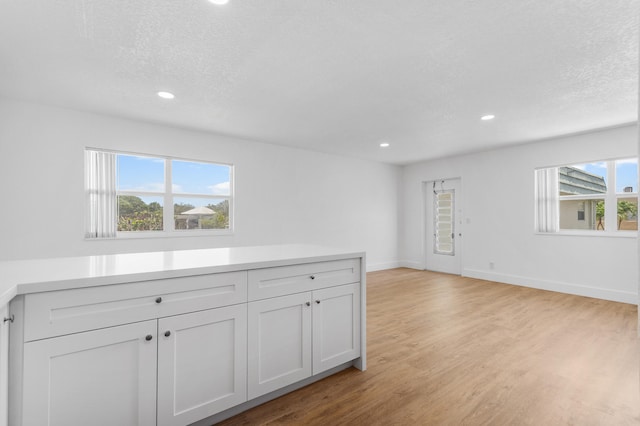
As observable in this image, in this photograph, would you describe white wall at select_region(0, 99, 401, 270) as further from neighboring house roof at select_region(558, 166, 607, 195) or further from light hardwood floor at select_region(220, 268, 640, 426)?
neighboring house roof at select_region(558, 166, 607, 195)

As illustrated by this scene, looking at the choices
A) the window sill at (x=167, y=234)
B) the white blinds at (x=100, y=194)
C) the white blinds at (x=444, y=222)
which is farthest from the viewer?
the white blinds at (x=444, y=222)

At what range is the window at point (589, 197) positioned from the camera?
4531mm

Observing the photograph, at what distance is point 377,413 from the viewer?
1905 millimetres

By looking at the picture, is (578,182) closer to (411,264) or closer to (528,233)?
(528,233)

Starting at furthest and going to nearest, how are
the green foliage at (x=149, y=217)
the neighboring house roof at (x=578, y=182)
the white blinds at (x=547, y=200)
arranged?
the white blinds at (x=547, y=200) → the neighboring house roof at (x=578, y=182) → the green foliage at (x=149, y=217)

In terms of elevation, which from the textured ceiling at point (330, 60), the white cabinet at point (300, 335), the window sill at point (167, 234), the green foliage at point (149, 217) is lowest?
the white cabinet at point (300, 335)

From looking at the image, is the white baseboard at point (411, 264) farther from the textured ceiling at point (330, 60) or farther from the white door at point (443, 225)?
the textured ceiling at point (330, 60)

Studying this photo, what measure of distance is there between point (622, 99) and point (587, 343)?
2.63 m

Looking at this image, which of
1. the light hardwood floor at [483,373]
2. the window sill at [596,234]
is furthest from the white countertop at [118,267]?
the window sill at [596,234]

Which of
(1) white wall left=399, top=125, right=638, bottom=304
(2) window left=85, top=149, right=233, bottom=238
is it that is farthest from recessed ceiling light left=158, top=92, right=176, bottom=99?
(1) white wall left=399, top=125, right=638, bottom=304

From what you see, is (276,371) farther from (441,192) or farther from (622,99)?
(441,192)

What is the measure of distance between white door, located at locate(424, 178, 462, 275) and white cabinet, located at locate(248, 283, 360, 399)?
495cm

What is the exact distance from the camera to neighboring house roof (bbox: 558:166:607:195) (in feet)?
15.7

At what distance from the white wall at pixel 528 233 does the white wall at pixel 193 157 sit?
1.28 meters
